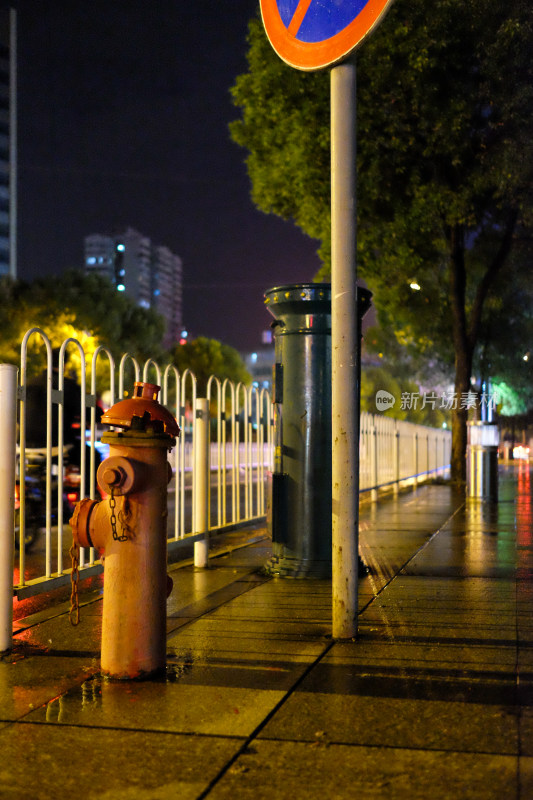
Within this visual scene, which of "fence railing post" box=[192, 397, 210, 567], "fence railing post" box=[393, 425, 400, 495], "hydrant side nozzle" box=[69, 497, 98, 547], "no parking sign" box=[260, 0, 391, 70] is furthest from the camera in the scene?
"fence railing post" box=[393, 425, 400, 495]

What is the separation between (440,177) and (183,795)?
18.0 metres

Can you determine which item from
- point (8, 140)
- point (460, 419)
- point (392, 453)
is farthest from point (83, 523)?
point (8, 140)

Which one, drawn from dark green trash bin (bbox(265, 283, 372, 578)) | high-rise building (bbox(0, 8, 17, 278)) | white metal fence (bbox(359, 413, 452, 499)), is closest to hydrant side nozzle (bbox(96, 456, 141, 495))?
dark green trash bin (bbox(265, 283, 372, 578))

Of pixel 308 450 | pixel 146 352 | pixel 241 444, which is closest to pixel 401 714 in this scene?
pixel 308 450

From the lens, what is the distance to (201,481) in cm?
758

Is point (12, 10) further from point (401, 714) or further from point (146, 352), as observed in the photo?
point (401, 714)

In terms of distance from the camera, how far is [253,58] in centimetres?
1992

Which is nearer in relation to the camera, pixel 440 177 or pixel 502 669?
pixel 502 669

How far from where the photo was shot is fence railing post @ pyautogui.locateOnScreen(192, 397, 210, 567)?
24.7 feet

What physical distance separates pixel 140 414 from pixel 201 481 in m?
3.42

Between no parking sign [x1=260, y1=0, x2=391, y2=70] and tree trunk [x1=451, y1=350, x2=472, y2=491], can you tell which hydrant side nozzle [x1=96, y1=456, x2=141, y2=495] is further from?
tree trunk [x1=451, y1=350, x2=472, y2=491]

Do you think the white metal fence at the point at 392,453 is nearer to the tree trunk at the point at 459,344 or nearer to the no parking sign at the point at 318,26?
the tree trunk at the point at 459,344

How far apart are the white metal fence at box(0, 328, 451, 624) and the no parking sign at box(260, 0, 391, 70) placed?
2268 millimetres

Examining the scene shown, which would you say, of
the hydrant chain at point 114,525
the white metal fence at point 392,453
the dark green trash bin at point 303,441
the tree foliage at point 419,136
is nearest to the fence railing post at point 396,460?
the white metal fence at point 392,453
